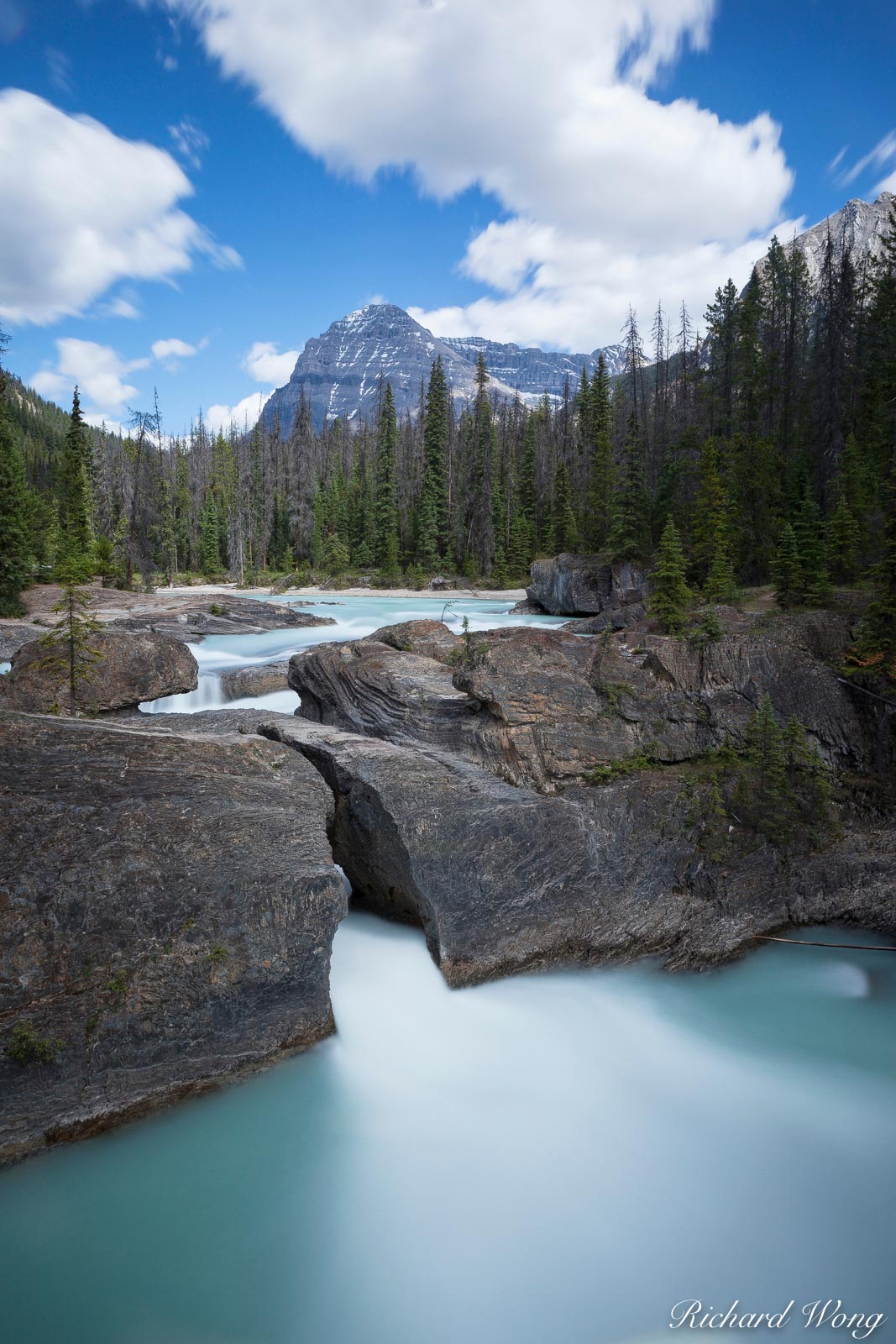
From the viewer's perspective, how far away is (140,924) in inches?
216

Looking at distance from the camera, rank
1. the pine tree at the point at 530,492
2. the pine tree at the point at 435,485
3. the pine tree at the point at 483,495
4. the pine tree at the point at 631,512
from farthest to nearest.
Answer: the pine tree at the point at 530,492 → the pine tree at the point at 435,485 → the pine tree at the point at 483,495 → the pine tree at the point at 631,512

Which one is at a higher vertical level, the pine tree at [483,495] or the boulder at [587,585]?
the pine tree at [483,495]

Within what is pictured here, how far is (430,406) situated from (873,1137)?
6093 centimetres

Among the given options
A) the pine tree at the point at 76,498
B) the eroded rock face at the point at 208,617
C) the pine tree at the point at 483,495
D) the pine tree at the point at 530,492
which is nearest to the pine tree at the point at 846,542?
the eroded rock face at the point at 208,617

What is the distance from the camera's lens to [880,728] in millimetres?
10211

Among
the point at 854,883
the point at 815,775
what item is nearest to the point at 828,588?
the point at 815,775

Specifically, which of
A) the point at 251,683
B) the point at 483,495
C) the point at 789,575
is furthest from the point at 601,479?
the point at 251,683

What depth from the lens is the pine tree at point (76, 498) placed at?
37.7m

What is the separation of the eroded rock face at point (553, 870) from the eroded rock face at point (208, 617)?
16.7 metres

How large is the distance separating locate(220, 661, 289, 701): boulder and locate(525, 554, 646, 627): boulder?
19969 mm

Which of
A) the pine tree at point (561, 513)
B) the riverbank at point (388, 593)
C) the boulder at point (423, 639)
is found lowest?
the boulder at point (423, 639)

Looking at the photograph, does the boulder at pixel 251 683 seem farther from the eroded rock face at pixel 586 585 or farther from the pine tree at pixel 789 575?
the eroded rock face at pixel 586 585

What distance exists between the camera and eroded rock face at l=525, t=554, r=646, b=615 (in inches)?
1303

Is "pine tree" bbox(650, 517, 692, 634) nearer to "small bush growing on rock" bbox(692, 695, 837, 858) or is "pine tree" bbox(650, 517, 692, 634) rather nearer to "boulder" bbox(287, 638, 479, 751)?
"small bush growing on rock" bbox(692, 695, 837, 858)
